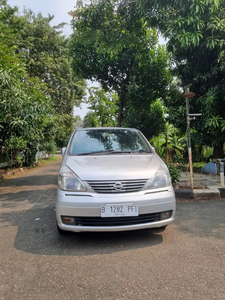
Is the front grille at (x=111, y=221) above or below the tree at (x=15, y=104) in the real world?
below

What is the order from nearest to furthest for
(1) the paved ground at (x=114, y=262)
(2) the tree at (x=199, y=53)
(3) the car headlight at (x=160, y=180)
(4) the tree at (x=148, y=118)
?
(1) the paved ground at (x=114, y=262) → (3) the car headlight at (x=160, y=180) → (2) the tree at (x=199, y=53) → (4) the tree at (x=148, y=118)

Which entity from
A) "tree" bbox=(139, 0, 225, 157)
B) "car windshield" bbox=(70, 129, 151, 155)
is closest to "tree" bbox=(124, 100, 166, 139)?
"tree" bbox=(139, 0, 225, 157)

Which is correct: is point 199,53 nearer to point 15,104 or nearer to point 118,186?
point 15,104

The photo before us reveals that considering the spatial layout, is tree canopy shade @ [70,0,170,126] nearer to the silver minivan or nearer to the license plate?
the silver minivan

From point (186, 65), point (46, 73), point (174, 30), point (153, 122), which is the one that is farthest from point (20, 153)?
point (174, 30)

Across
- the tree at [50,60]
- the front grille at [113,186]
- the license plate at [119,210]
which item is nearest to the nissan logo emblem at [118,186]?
the front grille at [113,186]

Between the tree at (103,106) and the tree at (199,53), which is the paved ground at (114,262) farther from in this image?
the tree at (103,106)

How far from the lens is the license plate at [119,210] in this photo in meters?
2.89

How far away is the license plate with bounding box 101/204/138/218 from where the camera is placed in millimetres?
2891

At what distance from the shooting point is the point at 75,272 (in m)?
2.48

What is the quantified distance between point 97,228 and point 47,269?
70cm

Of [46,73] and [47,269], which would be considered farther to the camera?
[46,73]

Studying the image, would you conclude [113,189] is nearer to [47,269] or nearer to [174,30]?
[47,269]

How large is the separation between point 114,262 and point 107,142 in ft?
6.77
